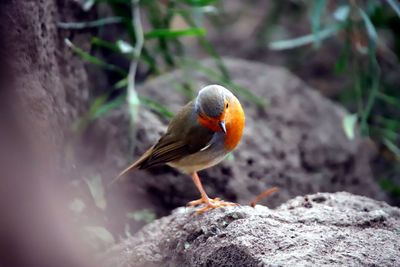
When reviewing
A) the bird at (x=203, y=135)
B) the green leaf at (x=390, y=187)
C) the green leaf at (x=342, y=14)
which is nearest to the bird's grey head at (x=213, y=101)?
the bird at (x=203, y=135)

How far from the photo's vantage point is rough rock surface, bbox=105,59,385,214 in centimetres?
458

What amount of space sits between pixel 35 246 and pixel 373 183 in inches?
137

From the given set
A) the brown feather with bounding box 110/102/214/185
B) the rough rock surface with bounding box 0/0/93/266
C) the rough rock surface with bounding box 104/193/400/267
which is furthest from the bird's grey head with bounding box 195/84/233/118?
the rough rock surface with bounding box 0/0/93/266

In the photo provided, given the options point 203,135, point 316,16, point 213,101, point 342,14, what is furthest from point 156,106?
point 342,14

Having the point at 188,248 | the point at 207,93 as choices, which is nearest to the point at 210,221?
the point at 188,248

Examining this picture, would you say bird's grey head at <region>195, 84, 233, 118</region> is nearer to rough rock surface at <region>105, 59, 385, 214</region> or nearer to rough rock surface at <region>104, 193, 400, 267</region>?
rough rock surface at <region>104, 193, 400, 267</region>

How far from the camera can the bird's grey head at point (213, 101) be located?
3.66 m

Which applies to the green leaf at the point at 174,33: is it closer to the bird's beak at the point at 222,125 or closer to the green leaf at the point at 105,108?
the green leaf at the point at 105,108

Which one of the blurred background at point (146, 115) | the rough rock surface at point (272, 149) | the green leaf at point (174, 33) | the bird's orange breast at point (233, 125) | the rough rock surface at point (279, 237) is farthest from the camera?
the green leaf at point (174, 33)

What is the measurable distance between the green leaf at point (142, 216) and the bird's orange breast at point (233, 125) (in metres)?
0.97

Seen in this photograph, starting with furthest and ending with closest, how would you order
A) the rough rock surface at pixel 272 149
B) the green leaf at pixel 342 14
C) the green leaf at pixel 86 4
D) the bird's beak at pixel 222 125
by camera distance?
the green leaf at pixel 342 14, the rough rock surface at pixel 272 149, the green leaf at pixel 86 4, the bird's beak at pixel 222 125

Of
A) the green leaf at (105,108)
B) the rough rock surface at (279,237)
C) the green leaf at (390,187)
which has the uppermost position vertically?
the green leaf at (105,108)

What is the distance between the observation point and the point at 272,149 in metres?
4.96

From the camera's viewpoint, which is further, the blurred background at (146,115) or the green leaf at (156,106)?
the green leaf at (156,106)
